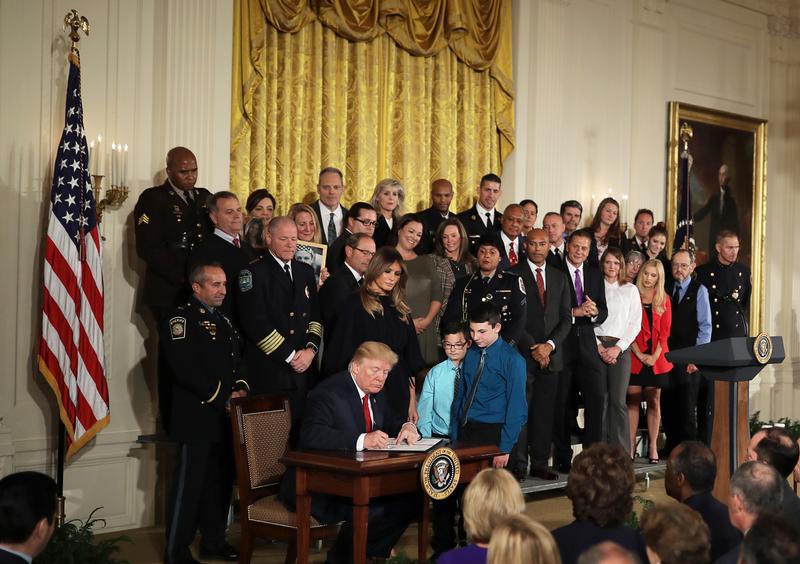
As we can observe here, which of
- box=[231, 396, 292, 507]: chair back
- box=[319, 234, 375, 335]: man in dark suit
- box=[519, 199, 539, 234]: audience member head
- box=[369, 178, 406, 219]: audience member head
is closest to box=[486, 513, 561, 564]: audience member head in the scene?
box=[231, 396, 292, 507]: chair back

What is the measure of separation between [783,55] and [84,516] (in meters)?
10.3

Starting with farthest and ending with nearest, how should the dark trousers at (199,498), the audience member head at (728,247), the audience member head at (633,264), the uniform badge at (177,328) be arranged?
the audience member head at (728,247), the audience member head at (633,264), the uniform badge at (177,328), the dark trousers at (199,498)

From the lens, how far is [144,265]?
7402 millimetres

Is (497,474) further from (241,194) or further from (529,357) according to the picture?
(241,194)

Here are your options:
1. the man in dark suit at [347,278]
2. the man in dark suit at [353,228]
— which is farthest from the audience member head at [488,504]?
the man in dark suit at [353,228]

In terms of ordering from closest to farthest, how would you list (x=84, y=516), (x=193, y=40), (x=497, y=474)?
(x=497, y=474)
(x=84, y=516)
(x=193, y=40)

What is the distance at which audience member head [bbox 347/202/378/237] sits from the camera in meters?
7.48

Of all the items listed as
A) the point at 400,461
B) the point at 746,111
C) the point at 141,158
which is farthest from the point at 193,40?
the point at 746,111

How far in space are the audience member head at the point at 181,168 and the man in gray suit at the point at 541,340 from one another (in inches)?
102

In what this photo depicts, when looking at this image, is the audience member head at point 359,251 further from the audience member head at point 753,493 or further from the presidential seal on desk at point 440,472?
the audience member head at point 753,493

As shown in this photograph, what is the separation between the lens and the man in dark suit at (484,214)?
29.0ft

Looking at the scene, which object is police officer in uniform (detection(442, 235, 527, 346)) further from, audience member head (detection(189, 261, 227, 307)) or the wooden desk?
the wooden desk

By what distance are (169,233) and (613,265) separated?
12.6ft

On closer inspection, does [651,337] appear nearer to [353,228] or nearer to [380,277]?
[353,228]
